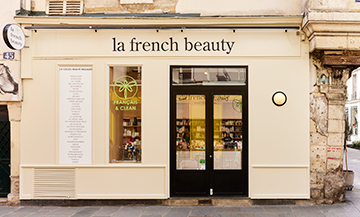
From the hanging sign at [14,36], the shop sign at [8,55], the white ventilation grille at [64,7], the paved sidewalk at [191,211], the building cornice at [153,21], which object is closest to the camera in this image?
the hanging sign at [14,36]

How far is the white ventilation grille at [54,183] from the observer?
20.6 feet

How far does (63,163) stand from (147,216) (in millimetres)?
2374

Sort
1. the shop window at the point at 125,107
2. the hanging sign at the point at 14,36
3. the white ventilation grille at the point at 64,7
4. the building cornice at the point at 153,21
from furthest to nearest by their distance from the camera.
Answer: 1. the shop window at the point at 125,107
2. the white ventilation grille at the point at 64,7
3. the building cornice at the point at 153,21
4. the hanging sign at the point at 14,36

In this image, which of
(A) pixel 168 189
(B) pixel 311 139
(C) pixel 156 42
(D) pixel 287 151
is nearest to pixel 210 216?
(A) pixel 168 189

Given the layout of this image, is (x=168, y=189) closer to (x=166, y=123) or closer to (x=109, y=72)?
(x=166, y=123)

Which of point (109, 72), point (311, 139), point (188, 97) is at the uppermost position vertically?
point (109, 72)

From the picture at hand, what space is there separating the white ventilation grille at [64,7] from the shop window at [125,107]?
159 centimetres

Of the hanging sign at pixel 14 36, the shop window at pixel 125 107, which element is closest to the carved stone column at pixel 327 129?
the shop window at pixel 125 107

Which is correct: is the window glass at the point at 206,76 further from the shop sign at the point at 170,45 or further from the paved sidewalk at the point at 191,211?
the paved sidewalk at the point at 191,211

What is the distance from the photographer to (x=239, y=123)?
645 centimetres

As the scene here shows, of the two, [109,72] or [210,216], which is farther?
[109,72]

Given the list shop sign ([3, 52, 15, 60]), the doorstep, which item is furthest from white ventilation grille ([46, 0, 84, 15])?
the doorstep

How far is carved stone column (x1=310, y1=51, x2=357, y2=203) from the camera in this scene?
616 cm

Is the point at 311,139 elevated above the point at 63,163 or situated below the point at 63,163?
above
